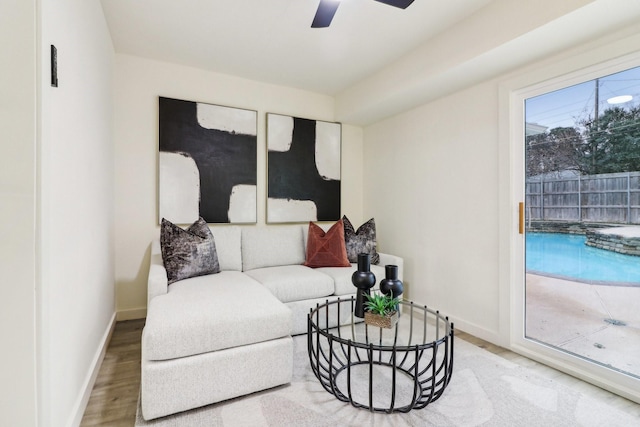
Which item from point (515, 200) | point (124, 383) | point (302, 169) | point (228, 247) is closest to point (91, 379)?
point (124, 383)

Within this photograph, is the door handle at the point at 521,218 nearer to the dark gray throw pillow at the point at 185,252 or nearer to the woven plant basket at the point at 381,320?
the woven plant basket at the point at 381,320

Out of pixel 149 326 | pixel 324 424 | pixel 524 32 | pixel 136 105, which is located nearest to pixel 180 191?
pixel 136 105

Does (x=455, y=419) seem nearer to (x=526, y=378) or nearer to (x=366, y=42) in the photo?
(x=526, y=378)

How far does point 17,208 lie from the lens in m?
1.09

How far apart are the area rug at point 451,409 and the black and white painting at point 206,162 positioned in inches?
76.7

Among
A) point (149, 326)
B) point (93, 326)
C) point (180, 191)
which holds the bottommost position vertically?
point (93, 326)

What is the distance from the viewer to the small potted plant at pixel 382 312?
5.82 feet

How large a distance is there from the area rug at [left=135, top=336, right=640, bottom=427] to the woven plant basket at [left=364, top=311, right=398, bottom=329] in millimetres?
440

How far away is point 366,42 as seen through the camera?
8.71 ft

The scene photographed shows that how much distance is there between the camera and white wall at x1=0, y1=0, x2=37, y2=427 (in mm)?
1063

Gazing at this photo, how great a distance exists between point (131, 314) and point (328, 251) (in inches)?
78.3

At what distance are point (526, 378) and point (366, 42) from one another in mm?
2764

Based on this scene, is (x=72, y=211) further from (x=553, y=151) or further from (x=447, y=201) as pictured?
(x=553, y=151)

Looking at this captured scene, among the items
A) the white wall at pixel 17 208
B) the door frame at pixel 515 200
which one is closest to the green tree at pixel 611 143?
the door frame at pixel 515 200
